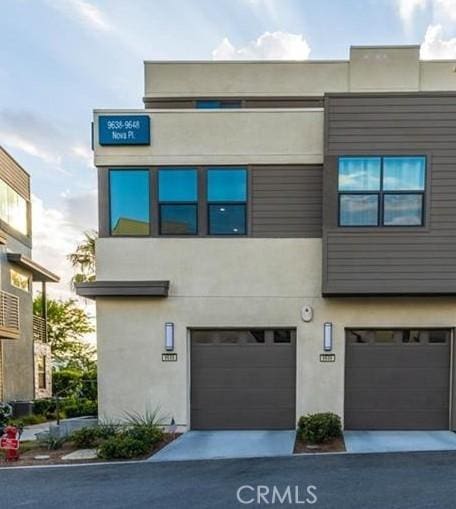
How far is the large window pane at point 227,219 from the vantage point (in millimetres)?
9195

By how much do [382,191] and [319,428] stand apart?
4.84 metres

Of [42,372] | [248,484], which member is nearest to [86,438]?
[248,484]

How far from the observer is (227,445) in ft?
26.2

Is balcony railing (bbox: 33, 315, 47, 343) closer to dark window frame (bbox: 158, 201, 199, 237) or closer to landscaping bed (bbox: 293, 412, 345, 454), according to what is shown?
dark window frame (bbox: 158, 201, 199, 237)

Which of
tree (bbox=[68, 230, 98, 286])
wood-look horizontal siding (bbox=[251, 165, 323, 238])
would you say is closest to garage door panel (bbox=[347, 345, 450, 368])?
wood-look horizontal siding (bbox=[251, 165, 323, 238])

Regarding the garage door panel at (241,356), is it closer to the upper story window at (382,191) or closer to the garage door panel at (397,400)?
the garage door panel at (397,400)

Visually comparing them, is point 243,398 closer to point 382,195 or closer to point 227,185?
point 227,185

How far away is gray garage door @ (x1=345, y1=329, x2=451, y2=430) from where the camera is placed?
890cm

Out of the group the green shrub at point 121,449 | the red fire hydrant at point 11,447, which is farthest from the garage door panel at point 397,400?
the red fire hydrant at point 11,447

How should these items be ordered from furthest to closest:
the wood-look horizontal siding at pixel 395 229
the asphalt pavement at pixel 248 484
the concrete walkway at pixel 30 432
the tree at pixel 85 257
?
the tree at pixel 85 257 < the concrete walkway at pixel 30 432 < the wood-look horizontal siding at pixel 395 229 < the asphalt pavement at pixel 248 484

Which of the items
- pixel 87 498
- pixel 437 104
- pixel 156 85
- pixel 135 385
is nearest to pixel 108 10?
pixel 156 85

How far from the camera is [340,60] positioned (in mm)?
11211

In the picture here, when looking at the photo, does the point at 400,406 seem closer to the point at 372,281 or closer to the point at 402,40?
the point at 372,281

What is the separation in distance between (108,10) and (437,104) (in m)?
8.33
